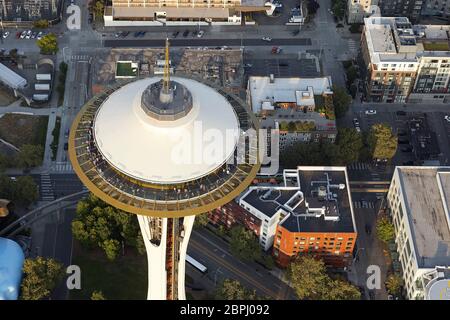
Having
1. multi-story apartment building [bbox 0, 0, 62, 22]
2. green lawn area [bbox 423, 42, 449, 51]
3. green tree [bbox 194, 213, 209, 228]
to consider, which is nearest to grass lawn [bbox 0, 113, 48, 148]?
multi-story apartment building [bbox 0, 0, 62, 22]

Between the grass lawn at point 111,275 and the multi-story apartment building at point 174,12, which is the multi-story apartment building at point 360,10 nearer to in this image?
the multi-story apartment building at point 174,12

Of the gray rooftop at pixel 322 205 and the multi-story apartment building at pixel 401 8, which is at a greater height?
the multi-story apartment building at pixel 401 8

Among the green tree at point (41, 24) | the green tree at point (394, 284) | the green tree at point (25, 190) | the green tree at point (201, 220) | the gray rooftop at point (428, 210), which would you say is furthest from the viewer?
the green tree at point (41, 24)

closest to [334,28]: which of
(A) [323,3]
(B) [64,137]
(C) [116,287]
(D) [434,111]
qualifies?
(A) [323,3]

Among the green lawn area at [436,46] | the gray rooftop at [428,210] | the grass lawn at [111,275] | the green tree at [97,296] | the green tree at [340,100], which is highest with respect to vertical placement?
the green lawn area at [436,46]

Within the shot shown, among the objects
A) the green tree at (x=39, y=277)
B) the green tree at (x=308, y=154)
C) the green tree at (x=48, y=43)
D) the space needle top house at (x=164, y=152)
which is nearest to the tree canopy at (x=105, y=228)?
the green tree at (x=39, y=277)

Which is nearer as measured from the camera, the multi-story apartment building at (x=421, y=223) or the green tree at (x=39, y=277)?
the green tree at (x=39, y=277)

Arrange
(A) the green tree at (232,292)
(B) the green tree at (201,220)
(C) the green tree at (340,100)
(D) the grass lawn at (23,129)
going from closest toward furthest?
(A) the green tree at (232,292) → (B) the green tree at (201,220) → (D) the grass lawn at (23,129) → (C) the green tree at (340,100)

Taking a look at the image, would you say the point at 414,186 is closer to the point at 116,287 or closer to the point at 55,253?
the point at 116,287
